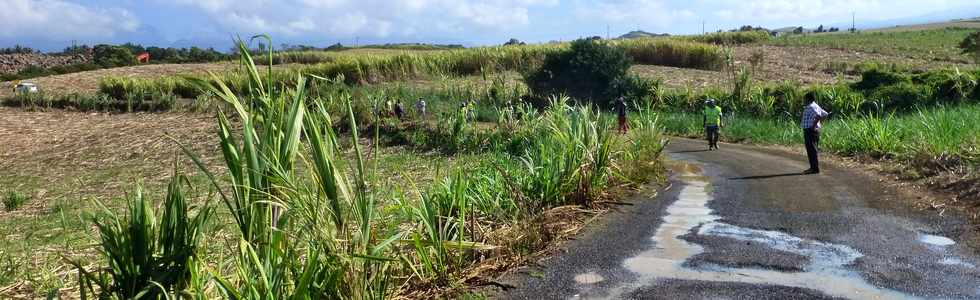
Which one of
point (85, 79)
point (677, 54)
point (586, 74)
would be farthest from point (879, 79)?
point (85, 79)

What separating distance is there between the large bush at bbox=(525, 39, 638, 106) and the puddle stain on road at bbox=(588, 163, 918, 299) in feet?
72.7

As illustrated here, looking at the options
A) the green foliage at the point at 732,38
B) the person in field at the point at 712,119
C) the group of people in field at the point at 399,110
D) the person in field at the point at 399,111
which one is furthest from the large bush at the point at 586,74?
the green foliage at the point at 732,38

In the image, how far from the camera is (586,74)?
3148 cm

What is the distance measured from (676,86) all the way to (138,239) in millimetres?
30251

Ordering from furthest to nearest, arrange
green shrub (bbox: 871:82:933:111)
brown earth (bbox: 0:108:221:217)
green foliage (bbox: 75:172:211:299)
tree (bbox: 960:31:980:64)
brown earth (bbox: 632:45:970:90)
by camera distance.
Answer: tree (bbox: 960:31:980:64)
brown earth (bbox: 632:45:970:90)
green shrub (bbox: 871:82:933:111)
brown earth (bbox: 0:108:221:217)
green foliage (bbox: 75:172:211:299)

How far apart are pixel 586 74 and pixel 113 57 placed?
40.3 m

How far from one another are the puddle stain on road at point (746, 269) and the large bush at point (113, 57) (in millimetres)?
50487

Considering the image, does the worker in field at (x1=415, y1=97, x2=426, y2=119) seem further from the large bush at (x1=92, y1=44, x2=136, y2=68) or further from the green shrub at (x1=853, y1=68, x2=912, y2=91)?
the large bush at (x1=92, y1=44, x2=136, y2=68)

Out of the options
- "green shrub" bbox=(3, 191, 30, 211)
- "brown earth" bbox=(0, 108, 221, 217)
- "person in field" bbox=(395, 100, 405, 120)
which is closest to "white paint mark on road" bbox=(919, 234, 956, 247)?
"brown earth" bbox=(0, 108, 221, 217)

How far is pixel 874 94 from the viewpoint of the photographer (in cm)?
2511

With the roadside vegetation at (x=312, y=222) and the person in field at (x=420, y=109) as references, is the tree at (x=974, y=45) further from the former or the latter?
the roadside vegetation at (x=312, y=222)

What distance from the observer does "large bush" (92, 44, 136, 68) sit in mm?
52550

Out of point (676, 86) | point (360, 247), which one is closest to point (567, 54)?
point (676, 86)

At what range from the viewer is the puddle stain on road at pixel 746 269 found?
5871 millimetres
